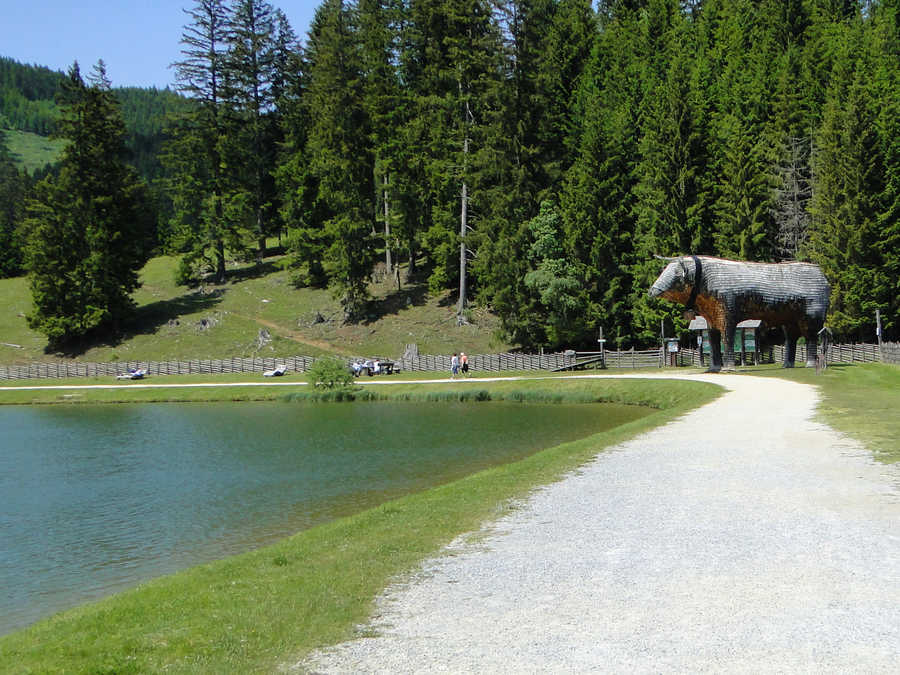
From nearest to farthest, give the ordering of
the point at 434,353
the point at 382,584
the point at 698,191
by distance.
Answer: the point at 382,584 → the point at 698,191 → the point at 434,353

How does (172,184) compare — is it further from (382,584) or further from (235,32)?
(382,584)

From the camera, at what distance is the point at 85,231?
69125 millimetres

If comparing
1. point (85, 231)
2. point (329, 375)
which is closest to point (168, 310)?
point (85, 231)

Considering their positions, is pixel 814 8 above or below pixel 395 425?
above

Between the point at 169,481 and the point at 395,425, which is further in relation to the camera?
the point at 395,425

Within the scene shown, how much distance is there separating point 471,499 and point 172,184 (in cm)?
7422

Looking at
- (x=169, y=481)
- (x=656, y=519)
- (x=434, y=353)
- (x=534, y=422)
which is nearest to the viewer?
(x=656, y=519)

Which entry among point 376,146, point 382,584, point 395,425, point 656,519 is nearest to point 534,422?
point 395,425

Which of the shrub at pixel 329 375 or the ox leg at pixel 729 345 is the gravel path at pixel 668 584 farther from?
the shrub at pixel 329 375

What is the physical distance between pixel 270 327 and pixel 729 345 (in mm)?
41023

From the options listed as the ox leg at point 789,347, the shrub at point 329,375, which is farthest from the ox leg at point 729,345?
the shrub at point 329,375

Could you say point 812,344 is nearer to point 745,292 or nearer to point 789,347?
point 789,347

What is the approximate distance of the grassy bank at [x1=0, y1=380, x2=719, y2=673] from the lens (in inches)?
280

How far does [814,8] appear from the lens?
71875 millimetres
